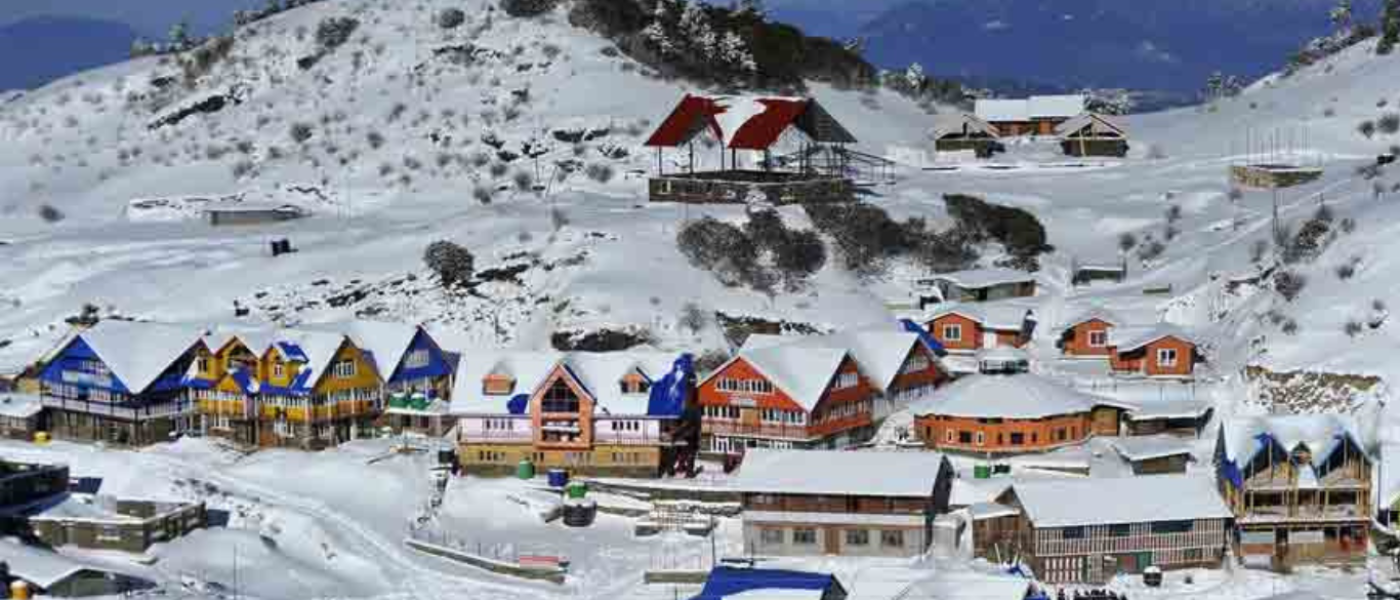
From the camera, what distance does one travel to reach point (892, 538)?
215 ft

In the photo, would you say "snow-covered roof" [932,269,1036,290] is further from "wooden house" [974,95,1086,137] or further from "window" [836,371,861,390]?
"wooden house" [974,95,1086,137]

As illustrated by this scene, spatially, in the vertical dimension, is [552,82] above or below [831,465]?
above

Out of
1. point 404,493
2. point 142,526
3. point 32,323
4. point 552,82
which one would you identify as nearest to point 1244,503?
point 404,493

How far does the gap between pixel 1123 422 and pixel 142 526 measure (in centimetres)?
3149

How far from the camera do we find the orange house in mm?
72625

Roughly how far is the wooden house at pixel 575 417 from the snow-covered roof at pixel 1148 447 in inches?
549

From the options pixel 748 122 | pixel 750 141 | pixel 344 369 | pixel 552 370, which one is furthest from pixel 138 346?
pixel 748 122

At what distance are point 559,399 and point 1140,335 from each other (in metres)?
21.3

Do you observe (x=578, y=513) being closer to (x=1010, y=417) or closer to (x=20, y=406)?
(x=1010, y=417)

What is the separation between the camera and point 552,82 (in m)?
114

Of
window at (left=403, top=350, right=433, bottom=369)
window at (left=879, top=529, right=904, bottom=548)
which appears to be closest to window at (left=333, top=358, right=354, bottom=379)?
window at (left=403, top=350, right=433, bottom=369)

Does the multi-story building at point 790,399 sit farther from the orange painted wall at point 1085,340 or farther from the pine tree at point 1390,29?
the pine tree at point 1390,29

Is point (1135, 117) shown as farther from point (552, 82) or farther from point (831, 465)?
point (831, 465)

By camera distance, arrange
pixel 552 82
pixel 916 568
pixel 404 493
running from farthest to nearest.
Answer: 1. pixel 552 82
2. pixel 404 493
3. pixel 916 568
